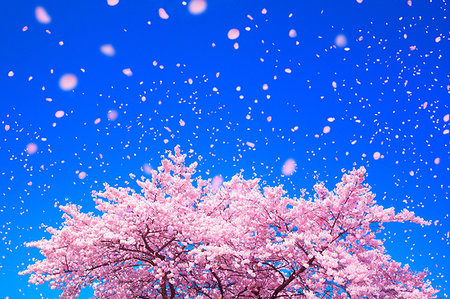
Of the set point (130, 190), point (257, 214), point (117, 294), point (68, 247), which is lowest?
point (117, 294)

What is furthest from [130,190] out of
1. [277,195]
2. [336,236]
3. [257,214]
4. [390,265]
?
[390,265]

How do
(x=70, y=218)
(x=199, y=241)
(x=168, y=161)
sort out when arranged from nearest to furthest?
(x=199, y=241), (x=70, y=218), (x=168, y=161)

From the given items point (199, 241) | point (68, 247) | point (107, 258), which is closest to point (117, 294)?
point (107, 258)

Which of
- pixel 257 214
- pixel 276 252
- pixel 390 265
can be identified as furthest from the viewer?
pixel 390 265

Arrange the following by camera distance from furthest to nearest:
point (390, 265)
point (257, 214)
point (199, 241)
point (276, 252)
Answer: point (390, 265) < point (257, 214) < point (199, 241) < point (276, 252)

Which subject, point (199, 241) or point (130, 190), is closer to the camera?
point (199, 241)

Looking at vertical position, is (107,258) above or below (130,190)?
below

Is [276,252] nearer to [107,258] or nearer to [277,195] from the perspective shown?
[277,195]

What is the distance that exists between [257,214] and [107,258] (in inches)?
196

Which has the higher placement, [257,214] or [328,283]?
[257,214]

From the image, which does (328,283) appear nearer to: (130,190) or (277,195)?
(277,195)

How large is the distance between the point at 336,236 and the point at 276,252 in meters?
Result: 1.98

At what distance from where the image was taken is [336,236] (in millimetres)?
7883

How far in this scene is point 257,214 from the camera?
8508 millimetres
